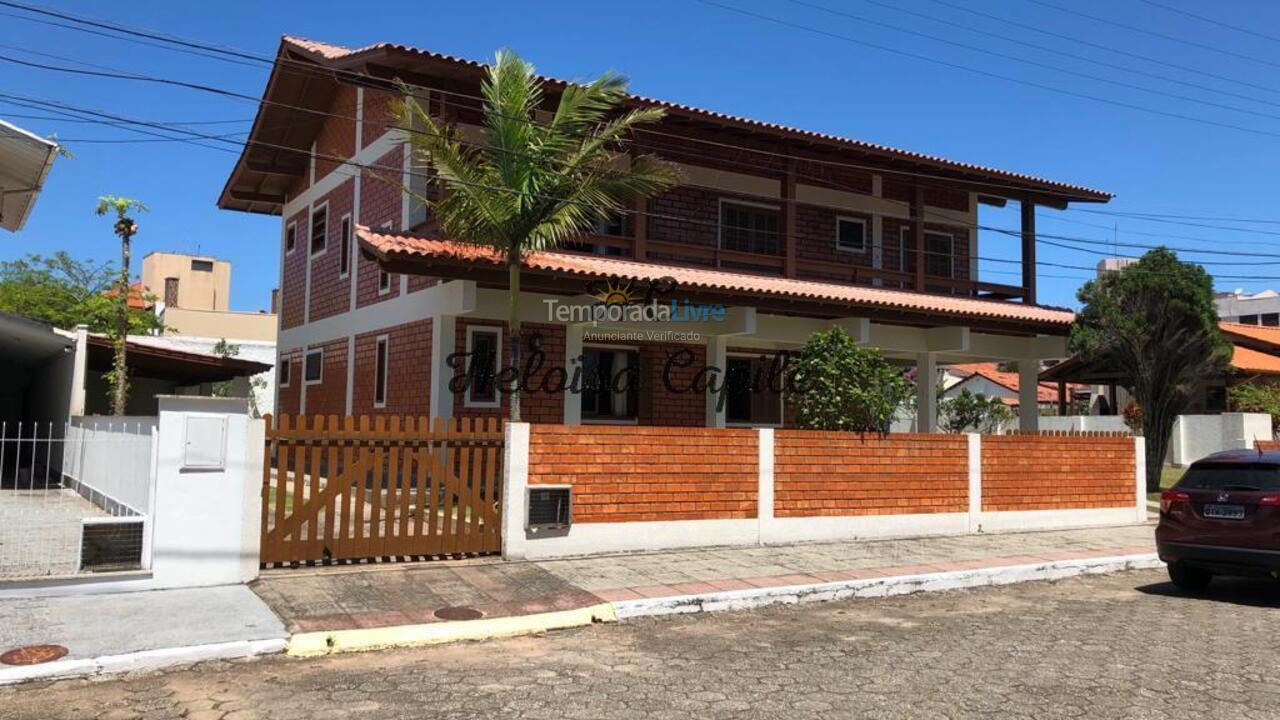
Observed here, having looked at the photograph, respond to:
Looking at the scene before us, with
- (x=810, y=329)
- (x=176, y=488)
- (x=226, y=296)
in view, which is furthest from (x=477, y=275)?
(x=226, y=296)

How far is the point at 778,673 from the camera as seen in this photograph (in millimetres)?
6113

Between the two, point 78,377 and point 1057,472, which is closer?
point 1057,472

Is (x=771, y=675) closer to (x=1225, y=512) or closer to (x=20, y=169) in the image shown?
(x=1225, y=512)

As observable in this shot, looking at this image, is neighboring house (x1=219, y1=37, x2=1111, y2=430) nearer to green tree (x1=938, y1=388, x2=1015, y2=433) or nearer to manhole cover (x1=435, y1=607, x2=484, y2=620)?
green tree (x1=938, y1=388, x2=1015, y2=433)

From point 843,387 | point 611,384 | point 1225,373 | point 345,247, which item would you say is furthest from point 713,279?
point 1225,373

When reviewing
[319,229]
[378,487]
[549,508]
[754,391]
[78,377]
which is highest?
[319,229]

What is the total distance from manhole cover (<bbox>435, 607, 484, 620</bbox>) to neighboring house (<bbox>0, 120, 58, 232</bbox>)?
7.32 m

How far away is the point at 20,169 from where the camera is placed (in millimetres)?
11180

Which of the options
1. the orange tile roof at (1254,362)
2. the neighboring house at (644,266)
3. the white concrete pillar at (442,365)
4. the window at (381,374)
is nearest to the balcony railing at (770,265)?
the neighboring house at (644,266)

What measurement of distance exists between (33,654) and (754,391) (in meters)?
14.9

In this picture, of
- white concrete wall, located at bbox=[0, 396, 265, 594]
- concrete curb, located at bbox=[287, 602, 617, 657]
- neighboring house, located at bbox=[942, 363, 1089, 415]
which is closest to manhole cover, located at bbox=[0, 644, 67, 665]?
concrete curb, located at bbox=[287, 602, 617, 657]

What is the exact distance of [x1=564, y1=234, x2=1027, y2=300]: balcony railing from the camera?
53.0 ft

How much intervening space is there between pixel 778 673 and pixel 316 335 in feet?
56.4

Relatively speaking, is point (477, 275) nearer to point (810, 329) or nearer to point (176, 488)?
point (176, 488)
